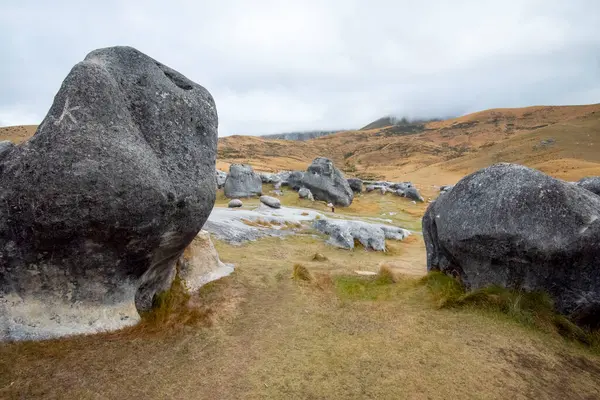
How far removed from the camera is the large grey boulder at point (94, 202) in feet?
18.0

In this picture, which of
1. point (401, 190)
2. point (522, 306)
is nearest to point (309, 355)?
point (522, 306)

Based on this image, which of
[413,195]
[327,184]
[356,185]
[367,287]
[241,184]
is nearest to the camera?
[367,287]

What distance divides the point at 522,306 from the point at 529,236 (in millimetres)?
1521

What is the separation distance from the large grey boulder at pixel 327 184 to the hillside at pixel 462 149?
107 ft

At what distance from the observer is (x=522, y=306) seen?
7.53 meters

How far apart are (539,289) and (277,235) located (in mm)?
12180

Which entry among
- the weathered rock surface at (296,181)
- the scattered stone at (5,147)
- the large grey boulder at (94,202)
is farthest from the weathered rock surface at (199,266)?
the weathered rock surface at (296,181)

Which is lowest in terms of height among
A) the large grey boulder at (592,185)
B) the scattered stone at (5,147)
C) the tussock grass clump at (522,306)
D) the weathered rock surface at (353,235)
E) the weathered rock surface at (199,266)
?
the weathered rock surface at (353,235)

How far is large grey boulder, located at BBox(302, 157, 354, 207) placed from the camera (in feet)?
116

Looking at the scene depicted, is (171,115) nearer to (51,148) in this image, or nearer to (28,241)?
(51,148)

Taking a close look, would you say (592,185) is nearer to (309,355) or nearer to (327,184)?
(309,355)

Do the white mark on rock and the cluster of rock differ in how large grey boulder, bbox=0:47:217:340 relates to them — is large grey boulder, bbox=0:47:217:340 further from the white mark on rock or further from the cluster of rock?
the cluster of rock

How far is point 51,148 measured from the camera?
5535 mm

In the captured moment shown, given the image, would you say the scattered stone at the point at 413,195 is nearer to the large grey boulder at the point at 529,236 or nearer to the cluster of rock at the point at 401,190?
the cluster of rock at the point at 401,190
